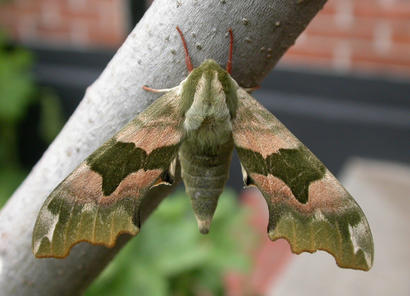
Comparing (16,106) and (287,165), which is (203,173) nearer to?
(287,165)

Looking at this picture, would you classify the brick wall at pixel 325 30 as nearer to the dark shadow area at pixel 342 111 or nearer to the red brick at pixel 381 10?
the red brick at pixel 381 10

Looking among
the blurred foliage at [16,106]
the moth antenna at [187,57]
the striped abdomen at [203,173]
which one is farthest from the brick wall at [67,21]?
the moth antenna at [187,57]

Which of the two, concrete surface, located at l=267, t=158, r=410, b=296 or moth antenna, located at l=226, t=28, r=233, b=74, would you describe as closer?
moth antenna, located at l=226, t=28, r=233, b=74

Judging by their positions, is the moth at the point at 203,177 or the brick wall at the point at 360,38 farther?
the brick wall at the point at 360,38

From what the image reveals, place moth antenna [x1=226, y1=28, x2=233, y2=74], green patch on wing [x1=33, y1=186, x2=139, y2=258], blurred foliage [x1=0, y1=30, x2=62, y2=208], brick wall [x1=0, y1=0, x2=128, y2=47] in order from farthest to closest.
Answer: brick wall [x1=0, y1=0, x2=128, y2=47] → blurred foliage [x1=0, y1=30, x2=62, y2=208] → green patch on wing [x1=33, y1=186, x2=139, y2=258] → moth antenna [x1=226, y1=28, x2=233, y2=74]

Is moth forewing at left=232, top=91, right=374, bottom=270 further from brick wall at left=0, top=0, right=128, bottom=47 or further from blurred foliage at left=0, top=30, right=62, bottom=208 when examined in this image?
brick wall at left=0, top=0, right=128, bottom=47

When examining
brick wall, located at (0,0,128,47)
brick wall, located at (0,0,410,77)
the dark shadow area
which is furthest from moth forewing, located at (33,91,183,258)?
brick wall, located at (0,0,128,47)
